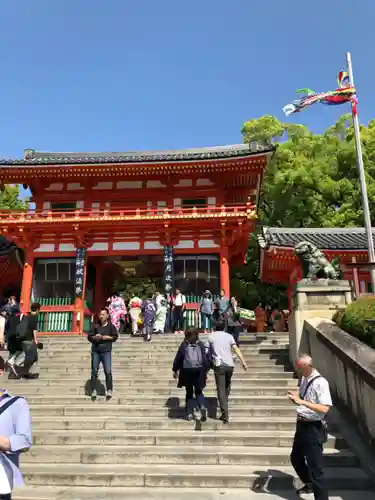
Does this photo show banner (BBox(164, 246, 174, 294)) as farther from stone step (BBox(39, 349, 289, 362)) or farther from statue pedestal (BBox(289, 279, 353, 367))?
statue pedestal (BBox(289, 279, 353, 367))

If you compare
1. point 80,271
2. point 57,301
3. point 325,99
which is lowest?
point 57,301

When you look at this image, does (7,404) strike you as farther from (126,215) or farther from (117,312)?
(126,215)

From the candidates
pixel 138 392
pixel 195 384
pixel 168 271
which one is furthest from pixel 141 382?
pixel 168 271

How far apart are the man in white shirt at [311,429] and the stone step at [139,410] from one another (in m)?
2.44

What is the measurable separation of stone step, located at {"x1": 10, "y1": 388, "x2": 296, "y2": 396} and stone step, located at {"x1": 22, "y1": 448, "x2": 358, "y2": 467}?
1.86m

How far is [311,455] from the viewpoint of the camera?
435 centimetres

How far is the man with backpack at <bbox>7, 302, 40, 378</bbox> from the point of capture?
9391 mm

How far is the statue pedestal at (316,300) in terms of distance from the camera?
9172mm

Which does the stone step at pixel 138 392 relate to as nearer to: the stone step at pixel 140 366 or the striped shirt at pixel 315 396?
the stone step at pixel 140 366

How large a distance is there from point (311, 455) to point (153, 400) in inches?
165

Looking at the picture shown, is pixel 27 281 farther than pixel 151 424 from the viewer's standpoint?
Yes

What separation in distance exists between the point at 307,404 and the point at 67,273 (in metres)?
16.4

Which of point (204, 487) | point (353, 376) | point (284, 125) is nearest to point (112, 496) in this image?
point (204, 487)

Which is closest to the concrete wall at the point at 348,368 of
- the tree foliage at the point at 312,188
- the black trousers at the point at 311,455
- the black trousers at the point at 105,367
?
the black trousers at the point at 311,455
